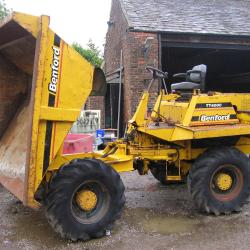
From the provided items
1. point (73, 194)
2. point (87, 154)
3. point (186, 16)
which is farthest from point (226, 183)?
point (186, 16)

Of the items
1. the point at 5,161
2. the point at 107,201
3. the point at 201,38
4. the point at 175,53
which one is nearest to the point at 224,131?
the point at 107,201

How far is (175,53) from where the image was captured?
15.3 m

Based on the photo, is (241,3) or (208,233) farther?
(241,3)

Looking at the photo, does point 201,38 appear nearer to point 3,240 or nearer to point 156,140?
point 156,140

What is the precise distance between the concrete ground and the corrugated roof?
6.40 metres

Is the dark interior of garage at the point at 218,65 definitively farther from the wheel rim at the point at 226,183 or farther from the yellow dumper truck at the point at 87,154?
the wheel rim at the point at 226,183

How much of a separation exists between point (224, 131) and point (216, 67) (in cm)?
1299

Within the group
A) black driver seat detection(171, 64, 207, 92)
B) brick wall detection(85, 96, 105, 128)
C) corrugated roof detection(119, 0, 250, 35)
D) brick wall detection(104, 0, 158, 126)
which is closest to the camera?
black driver seat detection(171, 64, 207, 92)

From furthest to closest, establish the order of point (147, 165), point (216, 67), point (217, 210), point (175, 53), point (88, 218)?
1. point (216, 67)
2. point (175, 53)
3. point (147, 165)
4. point (217, 210)
5. point (88, 218)

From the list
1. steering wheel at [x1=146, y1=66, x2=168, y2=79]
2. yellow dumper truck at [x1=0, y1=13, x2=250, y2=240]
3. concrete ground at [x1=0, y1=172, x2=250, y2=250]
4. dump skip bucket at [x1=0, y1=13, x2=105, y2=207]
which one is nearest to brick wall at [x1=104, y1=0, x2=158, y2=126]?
steering wheel at [x1=146, y1=66, x2=168, y2=79]

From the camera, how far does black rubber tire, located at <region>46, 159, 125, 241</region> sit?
14.4ft

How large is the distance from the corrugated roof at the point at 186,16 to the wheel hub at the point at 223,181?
253 inches

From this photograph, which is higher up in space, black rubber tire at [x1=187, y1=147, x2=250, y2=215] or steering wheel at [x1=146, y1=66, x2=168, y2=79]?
steering wheel at [x1=146, y1=66, x2=168, y2=79]

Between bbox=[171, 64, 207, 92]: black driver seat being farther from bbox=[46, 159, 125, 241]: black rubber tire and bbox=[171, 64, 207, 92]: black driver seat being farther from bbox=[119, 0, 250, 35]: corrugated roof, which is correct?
bbox=[119, 0, 250, 35]: corrugated roof
